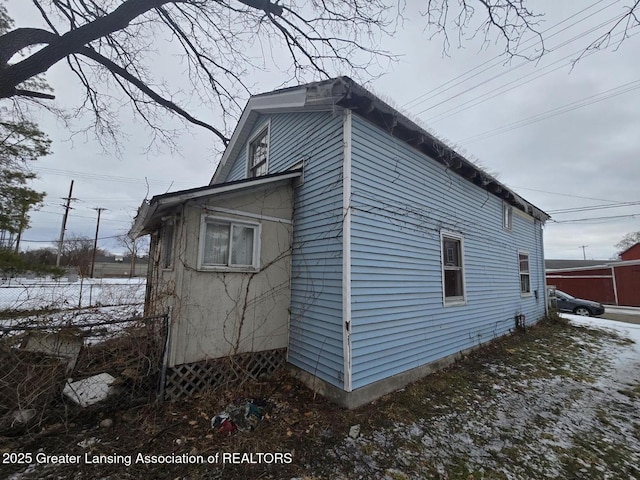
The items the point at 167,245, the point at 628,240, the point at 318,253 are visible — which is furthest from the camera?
the point at 628,240

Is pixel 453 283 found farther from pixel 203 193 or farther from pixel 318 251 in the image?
pixel 203 193

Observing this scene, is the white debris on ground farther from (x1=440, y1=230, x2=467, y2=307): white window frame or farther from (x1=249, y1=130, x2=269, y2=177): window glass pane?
(x1=249, y1=130, x2=269, y2=177): window glass pane

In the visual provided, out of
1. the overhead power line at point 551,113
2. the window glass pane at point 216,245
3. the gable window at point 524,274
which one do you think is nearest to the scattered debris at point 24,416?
the window glass pane at point 216,245

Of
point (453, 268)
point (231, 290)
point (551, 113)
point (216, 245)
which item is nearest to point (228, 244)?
point (216, 245)

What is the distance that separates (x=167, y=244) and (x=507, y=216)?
10479 millimetres

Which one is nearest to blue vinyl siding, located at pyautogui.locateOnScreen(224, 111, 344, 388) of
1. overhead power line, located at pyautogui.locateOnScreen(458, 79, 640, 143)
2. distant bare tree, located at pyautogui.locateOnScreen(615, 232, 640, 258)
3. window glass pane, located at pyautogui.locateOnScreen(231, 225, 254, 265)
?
window glass pane, located at pyautogui.locateOnScreen(231, 225, 254, 265)

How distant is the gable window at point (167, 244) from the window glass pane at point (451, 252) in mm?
5965

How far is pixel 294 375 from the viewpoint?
16.0 ft

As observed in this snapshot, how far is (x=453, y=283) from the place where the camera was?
6.39 meters

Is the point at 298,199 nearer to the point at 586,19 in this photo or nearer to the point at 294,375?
the point at 294,375

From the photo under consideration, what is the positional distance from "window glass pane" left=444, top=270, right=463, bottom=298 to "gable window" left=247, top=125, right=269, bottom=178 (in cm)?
542

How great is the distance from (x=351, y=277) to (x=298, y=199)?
2189mm

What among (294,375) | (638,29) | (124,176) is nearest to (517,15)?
(638,29)

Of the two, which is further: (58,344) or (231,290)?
(231,290)
